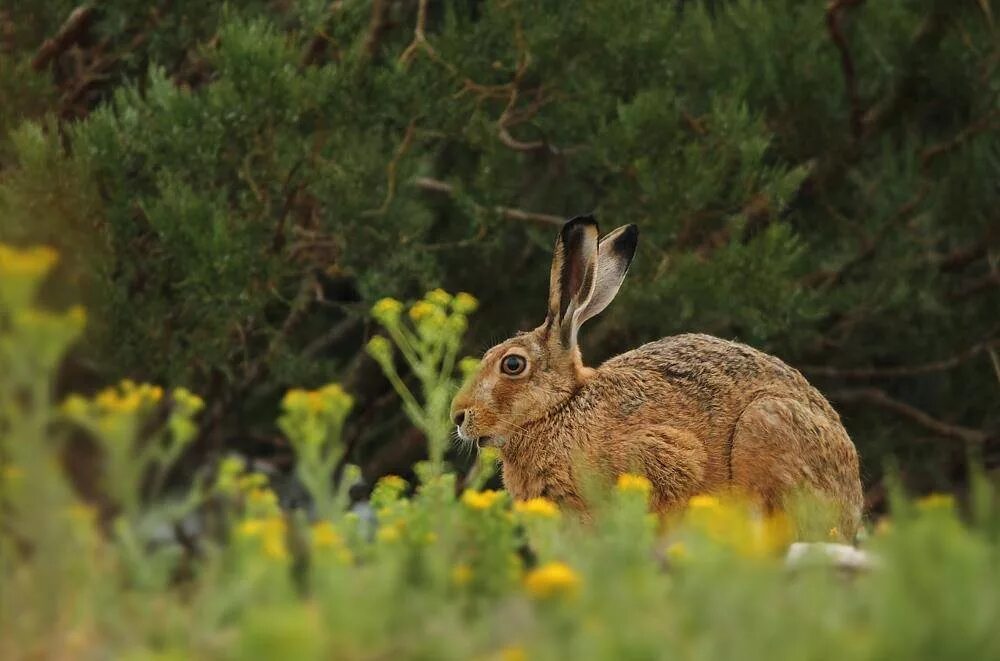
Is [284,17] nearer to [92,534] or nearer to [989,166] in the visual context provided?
[989,166]

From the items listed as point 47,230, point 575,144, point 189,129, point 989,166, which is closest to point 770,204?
point 575,144

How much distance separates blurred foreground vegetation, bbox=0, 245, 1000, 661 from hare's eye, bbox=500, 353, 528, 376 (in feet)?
6.24

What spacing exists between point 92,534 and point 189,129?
371 cm

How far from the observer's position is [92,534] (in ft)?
10.3

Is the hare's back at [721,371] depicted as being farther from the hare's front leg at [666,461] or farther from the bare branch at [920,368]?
the bare branch at [920,368]

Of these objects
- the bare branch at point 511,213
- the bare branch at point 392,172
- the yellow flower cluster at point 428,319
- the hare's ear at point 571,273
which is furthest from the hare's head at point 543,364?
the bare branch at point 511,213

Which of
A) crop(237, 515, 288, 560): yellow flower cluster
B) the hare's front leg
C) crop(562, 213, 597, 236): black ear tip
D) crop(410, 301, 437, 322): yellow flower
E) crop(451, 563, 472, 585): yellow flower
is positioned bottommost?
the hare's front leg

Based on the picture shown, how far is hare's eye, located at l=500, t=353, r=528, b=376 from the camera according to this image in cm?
559

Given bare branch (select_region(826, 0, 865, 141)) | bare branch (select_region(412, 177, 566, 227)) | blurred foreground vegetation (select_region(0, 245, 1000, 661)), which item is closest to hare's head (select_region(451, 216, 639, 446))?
bare branch (select_region(412, 177, 566, 227))

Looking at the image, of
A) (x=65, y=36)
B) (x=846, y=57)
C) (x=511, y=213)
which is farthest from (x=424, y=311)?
(x=846, y=57)

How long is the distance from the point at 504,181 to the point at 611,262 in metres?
1.78

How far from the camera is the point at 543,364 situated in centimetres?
562

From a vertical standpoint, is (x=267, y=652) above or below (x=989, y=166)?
above

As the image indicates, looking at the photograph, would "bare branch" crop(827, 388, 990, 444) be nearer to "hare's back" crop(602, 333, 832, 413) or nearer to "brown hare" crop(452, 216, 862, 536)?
"hare's back" crop(602, 333, 832, 413)
